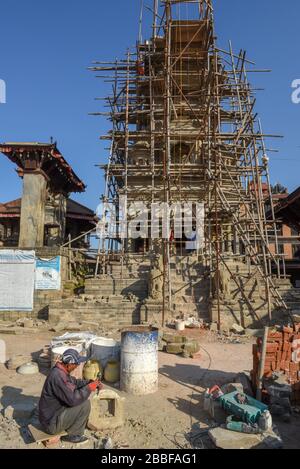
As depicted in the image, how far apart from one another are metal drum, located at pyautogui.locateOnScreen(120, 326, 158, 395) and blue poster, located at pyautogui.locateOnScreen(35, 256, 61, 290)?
9.59 metres

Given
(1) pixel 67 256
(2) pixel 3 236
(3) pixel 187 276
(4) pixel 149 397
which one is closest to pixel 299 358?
(4) pixel 149 397

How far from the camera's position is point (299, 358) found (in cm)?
634

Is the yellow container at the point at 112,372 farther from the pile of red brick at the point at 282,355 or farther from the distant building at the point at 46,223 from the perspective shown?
the distant building at the point at 46,223

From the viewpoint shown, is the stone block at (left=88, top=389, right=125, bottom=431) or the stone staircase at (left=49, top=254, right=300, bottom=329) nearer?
the stone block at (left=88, top=389, right=125, bottom=431)

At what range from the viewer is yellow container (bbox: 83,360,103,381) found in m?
6.64

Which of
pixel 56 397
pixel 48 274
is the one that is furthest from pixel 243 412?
pixel 48 274

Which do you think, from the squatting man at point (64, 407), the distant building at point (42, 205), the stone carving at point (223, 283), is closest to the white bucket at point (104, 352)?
the squatting man at point (64, 407)

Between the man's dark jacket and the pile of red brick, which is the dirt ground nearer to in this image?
the man's dark jacket

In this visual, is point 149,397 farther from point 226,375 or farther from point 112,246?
point 112,246

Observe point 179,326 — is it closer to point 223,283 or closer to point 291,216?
point 223,283

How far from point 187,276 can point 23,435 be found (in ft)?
37.6

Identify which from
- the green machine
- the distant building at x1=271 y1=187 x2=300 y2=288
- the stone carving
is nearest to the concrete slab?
the green machine

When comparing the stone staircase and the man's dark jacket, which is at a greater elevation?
the stone staircase

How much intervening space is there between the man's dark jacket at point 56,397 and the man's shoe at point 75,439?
0.32 meters
